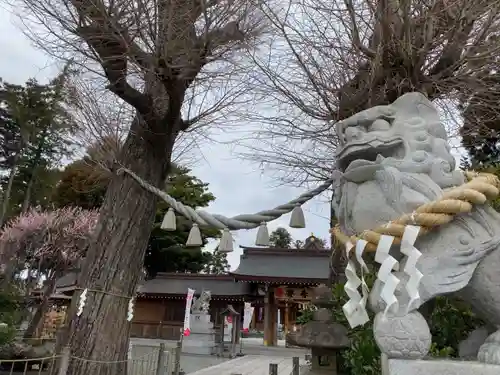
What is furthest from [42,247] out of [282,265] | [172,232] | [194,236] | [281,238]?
[281,238]

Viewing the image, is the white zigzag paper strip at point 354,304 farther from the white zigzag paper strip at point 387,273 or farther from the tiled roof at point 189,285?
the tiled roof at point 189,285

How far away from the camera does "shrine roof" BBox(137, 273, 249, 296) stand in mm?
21031

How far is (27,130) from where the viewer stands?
62.0 ft

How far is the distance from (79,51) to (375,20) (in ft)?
9.69

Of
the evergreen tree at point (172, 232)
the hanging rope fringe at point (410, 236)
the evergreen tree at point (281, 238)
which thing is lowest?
the hanging rope fringe at point (410, 236)

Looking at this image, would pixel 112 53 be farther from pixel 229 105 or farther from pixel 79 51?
pixel 229 105

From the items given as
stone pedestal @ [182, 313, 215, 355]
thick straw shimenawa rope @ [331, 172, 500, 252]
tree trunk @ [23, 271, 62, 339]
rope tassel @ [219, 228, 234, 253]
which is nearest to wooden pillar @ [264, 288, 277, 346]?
stone pedestal @ [182, 313, 215, 355]

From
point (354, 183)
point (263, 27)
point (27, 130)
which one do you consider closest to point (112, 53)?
point (263, 27)

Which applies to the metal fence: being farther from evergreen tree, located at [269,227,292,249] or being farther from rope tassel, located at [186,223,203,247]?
evergreen tree, located at [269,227,292,249]

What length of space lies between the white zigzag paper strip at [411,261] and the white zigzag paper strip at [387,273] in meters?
0.05

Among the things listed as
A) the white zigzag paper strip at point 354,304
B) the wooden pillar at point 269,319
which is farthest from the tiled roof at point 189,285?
the white zigzag paper strip at point 354,304

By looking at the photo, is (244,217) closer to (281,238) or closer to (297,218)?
(297,218)

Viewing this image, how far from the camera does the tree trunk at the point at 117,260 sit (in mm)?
4223

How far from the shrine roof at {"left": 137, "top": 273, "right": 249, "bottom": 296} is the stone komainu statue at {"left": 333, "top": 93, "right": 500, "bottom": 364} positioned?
19157 millimetres
